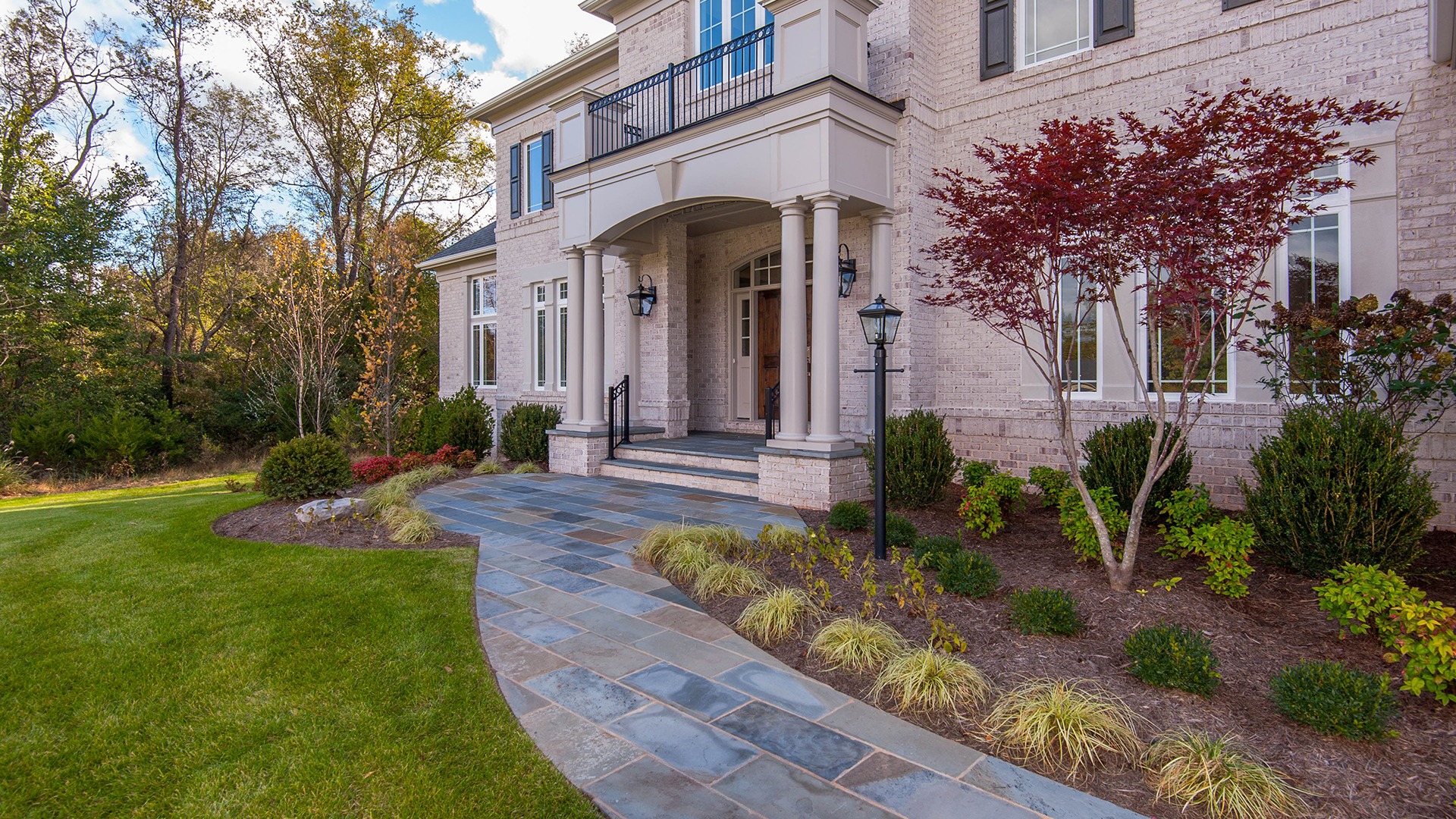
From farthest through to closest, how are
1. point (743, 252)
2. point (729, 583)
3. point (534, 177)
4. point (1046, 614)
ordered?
1. point (534, 177)
2. point (743, 252)
3. point (729, 583)
4. point (1046, 614)

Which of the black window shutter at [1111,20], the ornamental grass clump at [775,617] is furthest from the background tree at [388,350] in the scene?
the black window shutter at [1111,20]

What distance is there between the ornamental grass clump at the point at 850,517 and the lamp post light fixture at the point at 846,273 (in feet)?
12.0

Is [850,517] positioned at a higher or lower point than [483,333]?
lower

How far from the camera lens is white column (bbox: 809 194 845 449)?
25.4ft

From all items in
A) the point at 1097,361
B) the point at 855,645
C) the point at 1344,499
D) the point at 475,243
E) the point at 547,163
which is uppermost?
the point at 547,163

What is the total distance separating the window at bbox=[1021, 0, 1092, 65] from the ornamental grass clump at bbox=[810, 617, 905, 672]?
7530 mm

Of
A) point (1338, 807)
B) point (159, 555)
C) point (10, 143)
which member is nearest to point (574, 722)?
point (1338, 807)

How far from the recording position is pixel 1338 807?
2402 mm

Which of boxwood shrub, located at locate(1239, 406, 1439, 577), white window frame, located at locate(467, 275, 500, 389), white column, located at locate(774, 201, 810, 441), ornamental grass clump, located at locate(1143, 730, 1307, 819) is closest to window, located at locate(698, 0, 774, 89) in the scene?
white column, located at locate(774, 201, 810, 441)

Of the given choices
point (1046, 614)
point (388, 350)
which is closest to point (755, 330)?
point (388, 350)

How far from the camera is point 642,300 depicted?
37.9 feet

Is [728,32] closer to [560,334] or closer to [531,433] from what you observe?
[560,334]

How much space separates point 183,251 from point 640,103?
15.3 meters

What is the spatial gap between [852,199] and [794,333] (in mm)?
1727
